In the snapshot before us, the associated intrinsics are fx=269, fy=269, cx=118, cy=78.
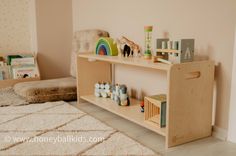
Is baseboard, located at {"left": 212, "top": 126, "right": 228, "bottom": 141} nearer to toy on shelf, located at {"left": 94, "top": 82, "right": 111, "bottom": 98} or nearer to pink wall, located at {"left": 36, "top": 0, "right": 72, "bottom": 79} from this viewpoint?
toy on shelf, located at {"left": 94, "top": 82, "right": 111, "bottom": 98}

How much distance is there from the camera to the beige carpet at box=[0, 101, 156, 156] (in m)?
1.39

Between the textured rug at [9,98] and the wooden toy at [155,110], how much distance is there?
1.18 meters

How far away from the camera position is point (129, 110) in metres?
1.85

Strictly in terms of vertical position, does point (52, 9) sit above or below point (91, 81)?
above

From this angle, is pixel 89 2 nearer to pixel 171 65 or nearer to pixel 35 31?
pixel 35 31

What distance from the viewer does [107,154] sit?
1344 millimetres

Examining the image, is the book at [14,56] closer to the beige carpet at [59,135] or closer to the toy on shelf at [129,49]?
the beige carpet at [59,135]

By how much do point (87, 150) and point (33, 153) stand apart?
0.27m

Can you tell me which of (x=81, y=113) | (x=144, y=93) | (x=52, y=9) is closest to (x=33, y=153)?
(x=81, y=113)

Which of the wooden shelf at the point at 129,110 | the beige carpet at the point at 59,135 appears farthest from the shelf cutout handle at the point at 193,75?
the beige carpet at the point at 59,135

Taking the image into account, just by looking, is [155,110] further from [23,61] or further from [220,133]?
[23,61]

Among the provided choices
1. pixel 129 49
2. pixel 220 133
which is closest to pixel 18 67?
pixel 129 49

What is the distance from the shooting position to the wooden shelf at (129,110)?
1.54 metres

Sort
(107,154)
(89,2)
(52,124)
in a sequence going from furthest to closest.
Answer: (89,2) < (52,124) < (107,154)
